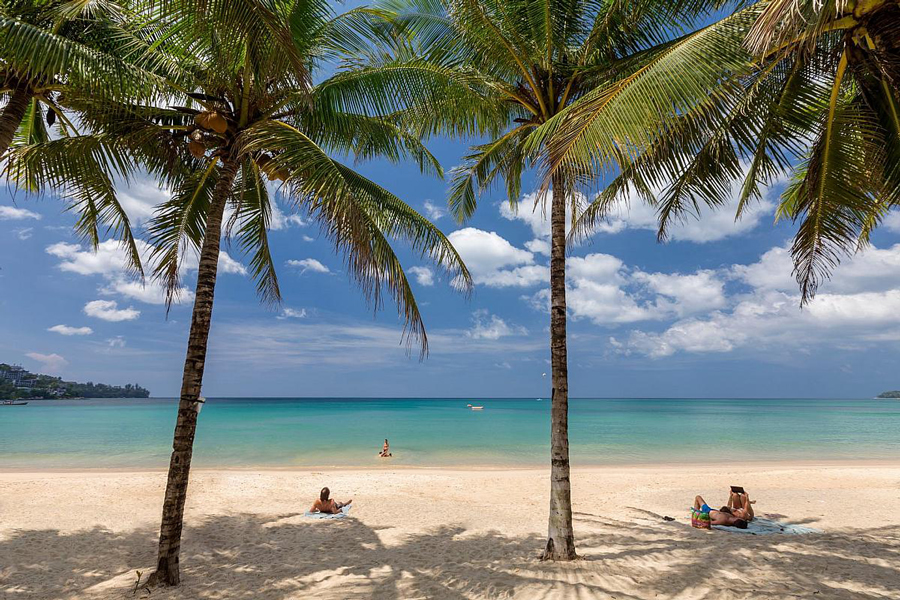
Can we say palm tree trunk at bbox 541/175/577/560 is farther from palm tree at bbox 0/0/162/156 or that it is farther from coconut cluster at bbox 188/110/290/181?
palm tree at bbox 0/0/162/156

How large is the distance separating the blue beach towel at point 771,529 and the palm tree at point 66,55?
984cm

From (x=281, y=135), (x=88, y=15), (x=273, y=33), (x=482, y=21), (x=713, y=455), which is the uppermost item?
(x=482, y=21)

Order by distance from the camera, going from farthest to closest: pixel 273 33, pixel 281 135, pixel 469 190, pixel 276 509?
pixel 276 509, pixel 469 190, pixel 281 135, pixel 273 33

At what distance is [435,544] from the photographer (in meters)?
6.85

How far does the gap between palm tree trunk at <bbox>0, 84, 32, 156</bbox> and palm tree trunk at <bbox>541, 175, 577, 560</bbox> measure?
6018 millimetres

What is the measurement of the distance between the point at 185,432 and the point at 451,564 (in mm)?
3522

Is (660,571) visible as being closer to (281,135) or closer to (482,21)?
(281,135)

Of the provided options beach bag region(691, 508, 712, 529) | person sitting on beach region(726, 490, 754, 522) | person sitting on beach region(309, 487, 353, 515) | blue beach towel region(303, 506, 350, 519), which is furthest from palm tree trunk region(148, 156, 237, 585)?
person sitting on beach region(726, 490, 754, 522)

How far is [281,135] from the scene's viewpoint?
16.0 feet

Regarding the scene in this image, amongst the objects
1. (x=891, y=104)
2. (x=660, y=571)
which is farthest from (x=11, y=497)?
(x=891, y=104)

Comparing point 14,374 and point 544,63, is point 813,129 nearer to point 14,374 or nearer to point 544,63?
point 544,63

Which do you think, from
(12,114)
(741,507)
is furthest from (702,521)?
(12,114)

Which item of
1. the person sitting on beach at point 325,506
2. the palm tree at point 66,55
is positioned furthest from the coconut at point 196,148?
the person sitting on beach at point 325,506

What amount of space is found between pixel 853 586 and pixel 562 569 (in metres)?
2.95
